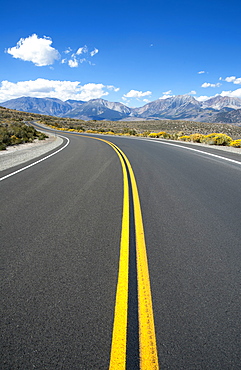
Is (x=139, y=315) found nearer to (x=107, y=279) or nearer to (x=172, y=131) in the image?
(x=107, y=279)

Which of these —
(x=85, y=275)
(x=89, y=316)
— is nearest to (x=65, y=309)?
(x=89, y=316)

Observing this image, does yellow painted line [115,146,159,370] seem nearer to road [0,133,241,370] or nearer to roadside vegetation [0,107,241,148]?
road [0,133,241,370]

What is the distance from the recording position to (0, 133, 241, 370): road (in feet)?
6.40

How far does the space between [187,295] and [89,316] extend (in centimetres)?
104

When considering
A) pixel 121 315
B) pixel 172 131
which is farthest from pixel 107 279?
pixel 172 131

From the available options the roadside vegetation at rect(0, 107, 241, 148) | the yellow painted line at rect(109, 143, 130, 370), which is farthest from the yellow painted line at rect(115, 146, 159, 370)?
the roadside vegetation at rect(0, 107, 241, 148)

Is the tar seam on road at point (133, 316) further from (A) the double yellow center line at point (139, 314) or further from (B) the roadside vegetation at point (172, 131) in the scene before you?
(B) the roadside vegetation at point (172, 131)

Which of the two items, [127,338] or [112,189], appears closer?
[127,338]

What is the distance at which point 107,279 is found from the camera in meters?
2.80

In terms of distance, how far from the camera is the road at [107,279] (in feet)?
6.40

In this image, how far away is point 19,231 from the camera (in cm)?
402

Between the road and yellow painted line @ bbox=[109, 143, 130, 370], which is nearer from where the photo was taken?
yellow painted line @ bbox=[109, 143, 130, 370]

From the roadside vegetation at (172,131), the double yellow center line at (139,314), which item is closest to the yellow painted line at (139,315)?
the double yellow center line at (139,314)

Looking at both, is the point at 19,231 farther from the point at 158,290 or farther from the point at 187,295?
the point at 187,295
